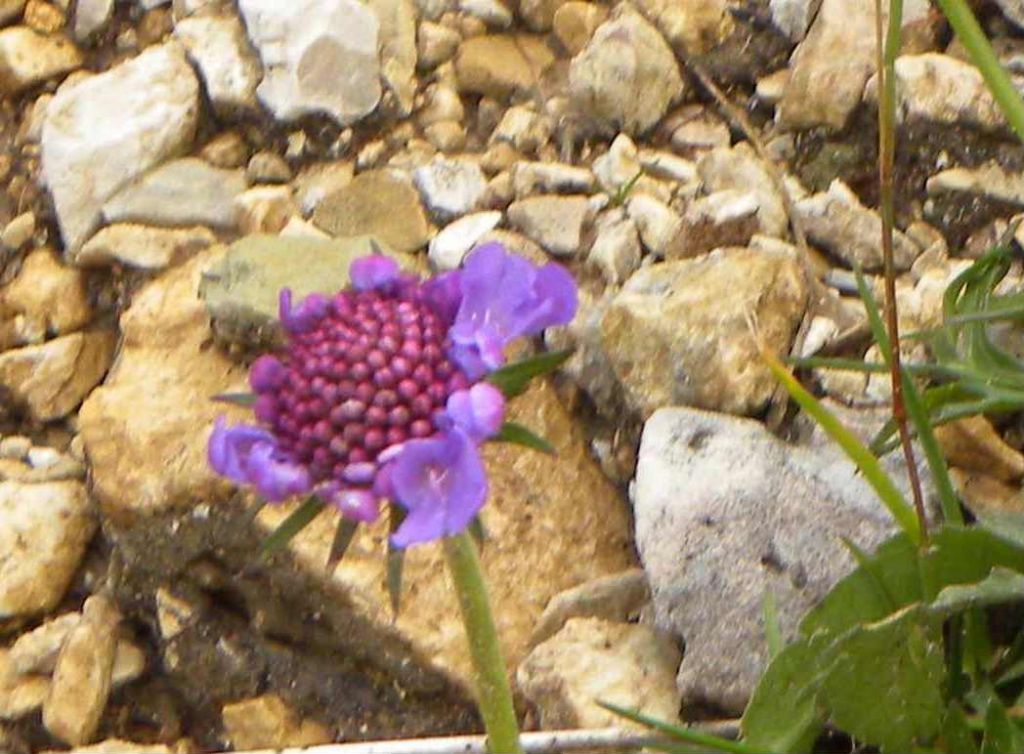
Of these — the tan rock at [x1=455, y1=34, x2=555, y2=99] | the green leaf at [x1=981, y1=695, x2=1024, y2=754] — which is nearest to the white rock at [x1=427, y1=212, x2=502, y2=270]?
the tan rock at [x1=455, y1=34, x2=555, y2=99]

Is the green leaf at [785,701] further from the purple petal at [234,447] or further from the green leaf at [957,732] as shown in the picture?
the purple petal at [234,447]

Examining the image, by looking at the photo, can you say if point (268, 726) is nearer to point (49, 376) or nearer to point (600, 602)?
point (600, 602)

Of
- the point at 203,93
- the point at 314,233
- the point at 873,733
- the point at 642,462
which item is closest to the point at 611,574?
the point at 642,462

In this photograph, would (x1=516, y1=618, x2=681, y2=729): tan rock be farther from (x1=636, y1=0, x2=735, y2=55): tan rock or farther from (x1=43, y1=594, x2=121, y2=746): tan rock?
(x1=636, y1=0, x2=735, y2=55): tan rock

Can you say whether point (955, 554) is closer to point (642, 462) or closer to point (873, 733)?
point (873, 733)

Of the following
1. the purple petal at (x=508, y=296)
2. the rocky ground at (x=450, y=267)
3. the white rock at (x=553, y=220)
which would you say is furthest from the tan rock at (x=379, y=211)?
the purple petal at (x=508, y=296)
